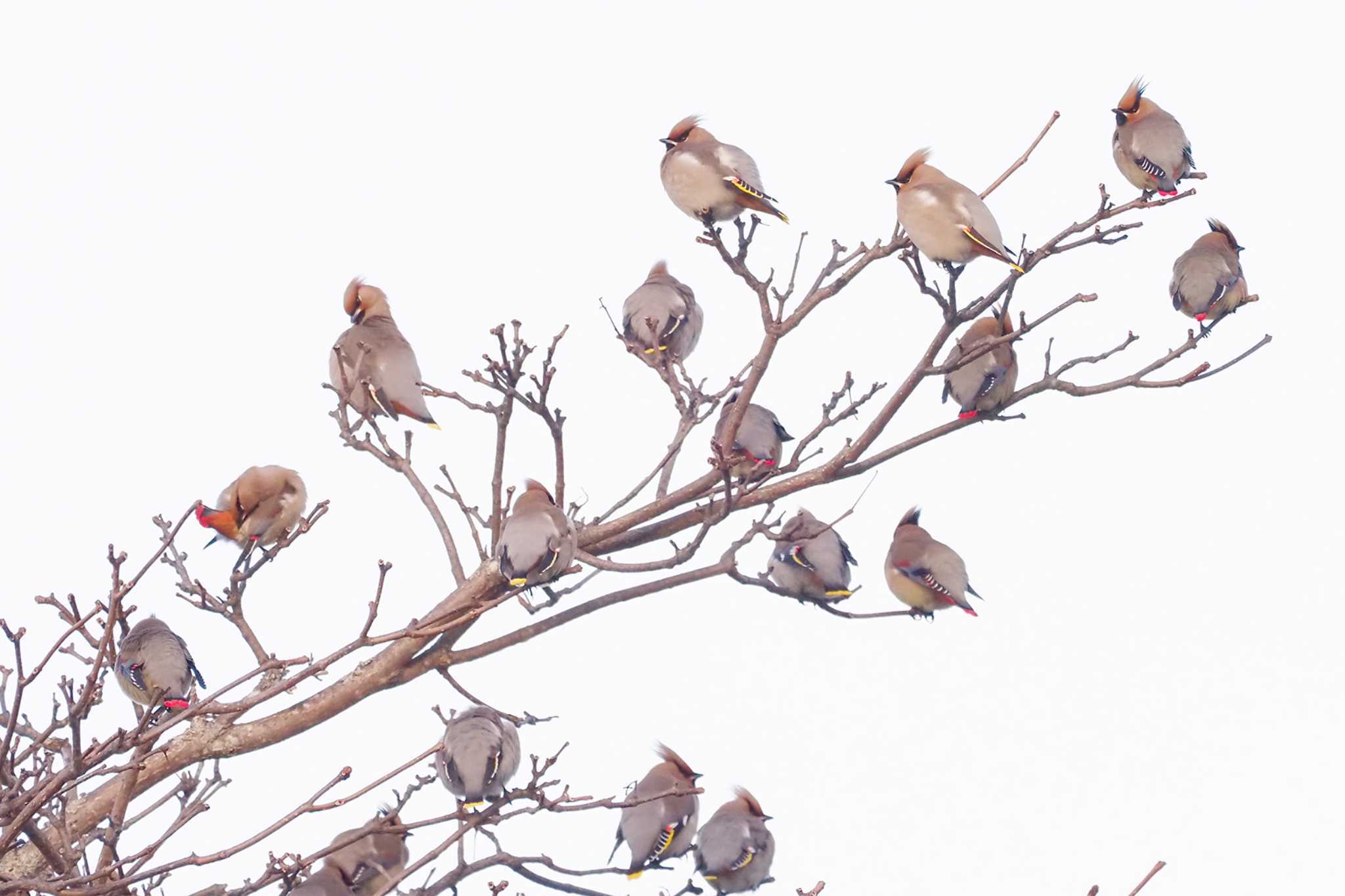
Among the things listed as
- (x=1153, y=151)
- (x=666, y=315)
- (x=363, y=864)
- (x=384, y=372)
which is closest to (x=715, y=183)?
(x=666, y=315)

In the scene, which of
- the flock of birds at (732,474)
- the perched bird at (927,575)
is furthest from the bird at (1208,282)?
the perched bird at (927,575)

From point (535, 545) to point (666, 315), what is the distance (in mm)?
2119

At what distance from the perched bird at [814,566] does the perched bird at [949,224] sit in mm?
1393

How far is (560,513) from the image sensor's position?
6090mm

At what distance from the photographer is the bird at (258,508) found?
729 cm

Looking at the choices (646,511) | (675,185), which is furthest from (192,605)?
(675,185)

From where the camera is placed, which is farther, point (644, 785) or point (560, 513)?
point (644, 785)

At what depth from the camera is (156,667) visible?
22.3 ft

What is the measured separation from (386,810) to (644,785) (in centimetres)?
114

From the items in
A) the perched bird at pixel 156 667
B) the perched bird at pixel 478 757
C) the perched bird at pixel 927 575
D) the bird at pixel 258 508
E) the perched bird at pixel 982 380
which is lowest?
the perched bird at pixel 478 757

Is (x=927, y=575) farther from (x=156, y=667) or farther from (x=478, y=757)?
(x=156, y=667)

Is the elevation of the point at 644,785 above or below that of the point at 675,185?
below

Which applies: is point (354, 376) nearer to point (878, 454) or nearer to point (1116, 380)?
point (878, 454)

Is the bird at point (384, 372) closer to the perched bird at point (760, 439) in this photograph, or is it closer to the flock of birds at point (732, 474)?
the flock of birds at point (732, 474)
